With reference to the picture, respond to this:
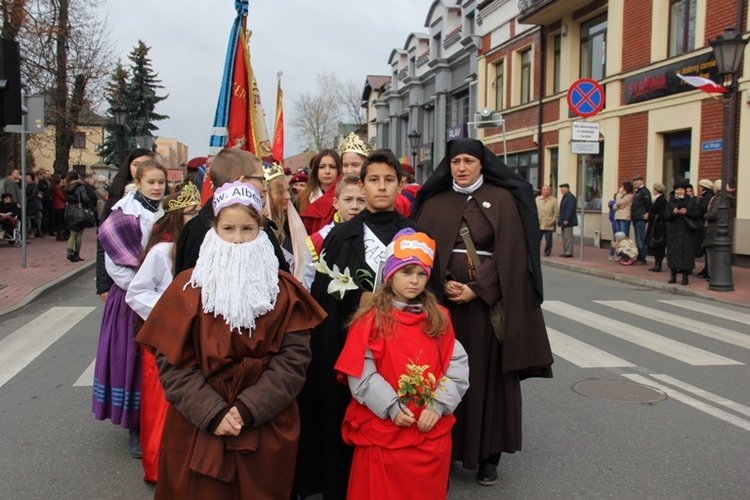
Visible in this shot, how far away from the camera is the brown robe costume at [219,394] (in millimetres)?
2572

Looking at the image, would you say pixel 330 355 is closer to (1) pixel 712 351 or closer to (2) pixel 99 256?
(2) pixel 99 256

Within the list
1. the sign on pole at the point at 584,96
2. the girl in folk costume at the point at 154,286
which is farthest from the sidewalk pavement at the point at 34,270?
the sign on pole at the point at 584,96

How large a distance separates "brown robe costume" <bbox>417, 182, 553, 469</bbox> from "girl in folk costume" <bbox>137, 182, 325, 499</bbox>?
52.8 inches

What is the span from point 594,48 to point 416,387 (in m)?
20.7

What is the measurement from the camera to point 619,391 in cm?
567

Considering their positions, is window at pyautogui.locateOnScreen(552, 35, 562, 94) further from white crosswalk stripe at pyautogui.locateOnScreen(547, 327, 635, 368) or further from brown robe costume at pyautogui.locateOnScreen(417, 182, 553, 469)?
brown robe costume at pyautogui.locateOnScreen(417, 182, 553, 469)

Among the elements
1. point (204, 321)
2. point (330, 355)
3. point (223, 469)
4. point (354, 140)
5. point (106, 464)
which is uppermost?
point (354, 140)

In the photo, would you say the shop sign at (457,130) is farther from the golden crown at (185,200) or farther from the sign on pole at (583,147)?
the golden crown at (185,200)

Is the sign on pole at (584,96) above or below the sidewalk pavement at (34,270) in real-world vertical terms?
above

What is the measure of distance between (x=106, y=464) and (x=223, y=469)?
6.39 ft

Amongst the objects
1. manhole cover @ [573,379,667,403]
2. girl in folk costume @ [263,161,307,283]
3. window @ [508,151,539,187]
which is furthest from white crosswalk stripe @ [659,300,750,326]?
window @ [508,151,539,187]

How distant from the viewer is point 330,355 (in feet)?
11.1

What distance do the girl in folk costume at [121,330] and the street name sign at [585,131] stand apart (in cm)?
1292

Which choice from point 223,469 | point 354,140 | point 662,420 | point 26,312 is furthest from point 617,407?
point 26,312
